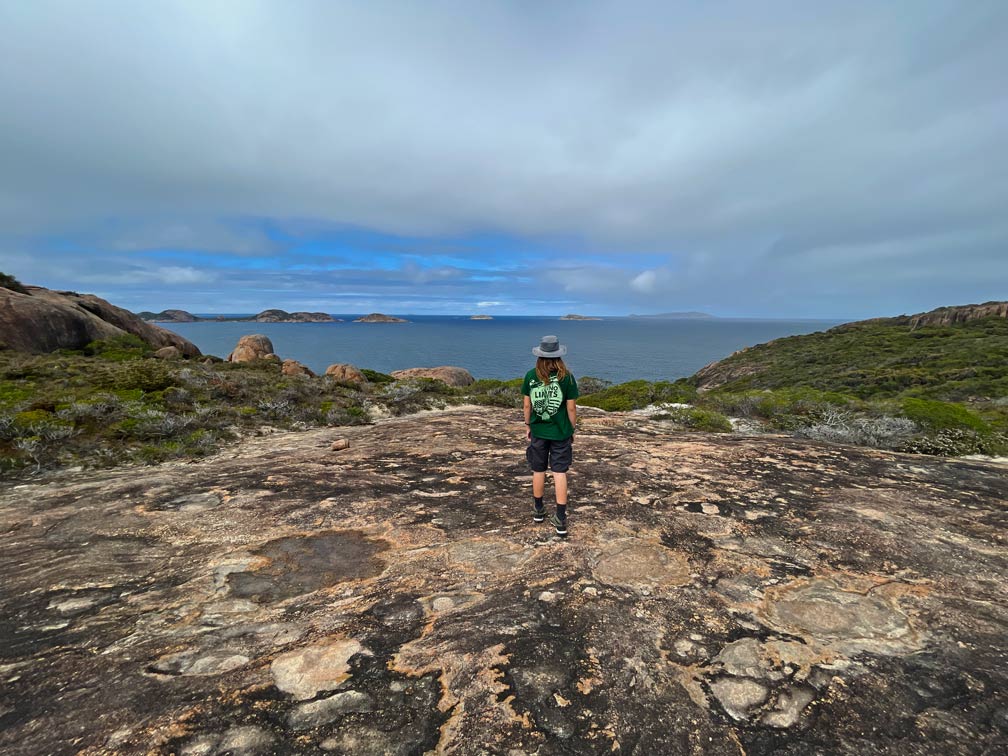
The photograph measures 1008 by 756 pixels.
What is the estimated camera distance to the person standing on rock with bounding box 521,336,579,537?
5641 millimetres

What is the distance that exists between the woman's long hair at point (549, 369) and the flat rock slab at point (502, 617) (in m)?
2.02

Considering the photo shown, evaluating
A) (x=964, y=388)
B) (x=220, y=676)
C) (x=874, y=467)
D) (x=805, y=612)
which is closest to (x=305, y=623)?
(x=220, y=676)

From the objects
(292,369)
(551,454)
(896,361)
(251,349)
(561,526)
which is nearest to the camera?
(561,526)

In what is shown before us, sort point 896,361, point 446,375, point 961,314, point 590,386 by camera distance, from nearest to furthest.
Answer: point 590,386 → point 896,361 → point 446,375 → point 961,314

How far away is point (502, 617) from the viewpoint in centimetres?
374

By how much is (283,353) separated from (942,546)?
115049mm

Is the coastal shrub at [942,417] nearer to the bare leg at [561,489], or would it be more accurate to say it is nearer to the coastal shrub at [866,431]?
the coastal shrub at [866,431]

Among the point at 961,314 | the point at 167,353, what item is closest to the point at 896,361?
the point at 961,314

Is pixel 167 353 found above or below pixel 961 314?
below

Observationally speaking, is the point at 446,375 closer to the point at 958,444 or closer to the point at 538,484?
the point at 958,444

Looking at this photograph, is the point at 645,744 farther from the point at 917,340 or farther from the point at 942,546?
the point at 917,340

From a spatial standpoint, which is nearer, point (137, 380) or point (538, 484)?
point (538, 484)

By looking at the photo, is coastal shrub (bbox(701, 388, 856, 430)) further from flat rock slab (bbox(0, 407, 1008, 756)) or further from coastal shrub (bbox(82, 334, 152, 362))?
coastal shrub (bbox(82, 334, 152, 362))

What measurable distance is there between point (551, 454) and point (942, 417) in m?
12.6
